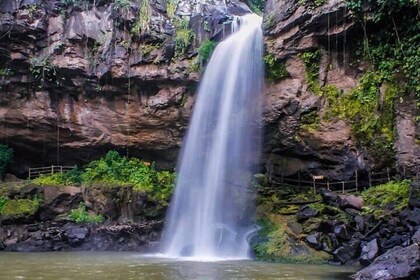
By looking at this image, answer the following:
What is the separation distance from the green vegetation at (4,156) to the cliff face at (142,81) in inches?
12.8

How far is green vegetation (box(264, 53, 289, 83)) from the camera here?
17.0 metres

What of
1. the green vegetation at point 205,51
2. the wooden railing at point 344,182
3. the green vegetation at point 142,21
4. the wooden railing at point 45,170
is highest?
the green vegetation at point 142,21

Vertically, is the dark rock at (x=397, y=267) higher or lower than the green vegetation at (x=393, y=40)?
lower

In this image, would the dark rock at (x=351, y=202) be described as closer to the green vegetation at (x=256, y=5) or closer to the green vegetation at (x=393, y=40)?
the green vegetation at (x=393, y=40)

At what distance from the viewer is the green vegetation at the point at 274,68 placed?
55.8ft

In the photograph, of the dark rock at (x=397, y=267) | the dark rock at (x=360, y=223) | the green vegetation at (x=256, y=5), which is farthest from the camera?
the green vegetation at (x=256, y=5)

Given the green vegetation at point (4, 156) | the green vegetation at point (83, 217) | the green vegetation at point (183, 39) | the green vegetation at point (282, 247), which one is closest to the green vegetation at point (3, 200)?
the green vegetation at point (83, 217)

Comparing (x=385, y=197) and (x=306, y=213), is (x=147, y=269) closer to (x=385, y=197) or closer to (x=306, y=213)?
(x=306, y=213)

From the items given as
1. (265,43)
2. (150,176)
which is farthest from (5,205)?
(265,43)

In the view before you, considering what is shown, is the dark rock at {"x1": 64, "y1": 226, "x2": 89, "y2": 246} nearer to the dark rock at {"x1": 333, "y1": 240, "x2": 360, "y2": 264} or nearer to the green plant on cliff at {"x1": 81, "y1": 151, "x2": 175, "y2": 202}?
the green plant on cliff at {"x1": 81, "y1": 151, "x2": 175, "y2": 202}

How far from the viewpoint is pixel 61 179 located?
20.5 meters

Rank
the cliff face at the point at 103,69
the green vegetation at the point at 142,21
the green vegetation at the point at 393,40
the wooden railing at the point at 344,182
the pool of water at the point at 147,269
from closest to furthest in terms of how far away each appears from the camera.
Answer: the pool of water at the point at 147,269
the green vegetation at the point at 393,40
the wooden railing at the point at 344,182
the cliff face at the point at 103,69
the green vegetation at the point at 142,21

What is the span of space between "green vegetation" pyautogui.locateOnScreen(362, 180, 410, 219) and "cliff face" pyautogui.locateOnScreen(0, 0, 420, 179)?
67.1 inches

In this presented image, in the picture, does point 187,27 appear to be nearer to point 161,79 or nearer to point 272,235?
point 161,79
